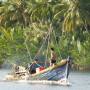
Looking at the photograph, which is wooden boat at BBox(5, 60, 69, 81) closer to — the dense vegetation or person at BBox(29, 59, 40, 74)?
person at BBox(29, 59, 40, 74)

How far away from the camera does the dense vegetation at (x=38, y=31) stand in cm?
4662

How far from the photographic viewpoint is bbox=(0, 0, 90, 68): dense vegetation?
4662cm

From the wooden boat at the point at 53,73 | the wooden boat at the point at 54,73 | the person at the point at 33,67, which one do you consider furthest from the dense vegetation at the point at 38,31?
the wooden boat at the point at 54,73

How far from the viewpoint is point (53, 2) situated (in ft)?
157

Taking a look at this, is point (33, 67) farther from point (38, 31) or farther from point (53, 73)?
point (38, 31)

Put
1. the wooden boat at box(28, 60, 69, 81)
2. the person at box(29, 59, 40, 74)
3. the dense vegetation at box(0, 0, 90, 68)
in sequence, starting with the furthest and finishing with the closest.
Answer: the dense vegetation at box(0, 0, 90, 68)
the person at box(29, 59, 40, 74)
the wooden boat at box(28, 60, 69, 81)

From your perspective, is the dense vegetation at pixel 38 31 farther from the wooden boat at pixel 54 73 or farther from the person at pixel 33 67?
the wooden boat at pixel 54 73

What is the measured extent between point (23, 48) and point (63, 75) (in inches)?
867

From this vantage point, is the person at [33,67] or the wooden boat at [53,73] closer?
the wooden boat at [53,73]

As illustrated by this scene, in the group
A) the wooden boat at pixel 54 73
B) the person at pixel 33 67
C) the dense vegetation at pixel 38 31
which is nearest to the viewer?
the wooden boat at pixel 54 73

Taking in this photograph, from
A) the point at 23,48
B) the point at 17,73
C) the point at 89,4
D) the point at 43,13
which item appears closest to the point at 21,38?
Answer: the point at 23,48

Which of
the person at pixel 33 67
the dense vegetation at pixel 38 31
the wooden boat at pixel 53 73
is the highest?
the dense vegetation at pixel 38 31

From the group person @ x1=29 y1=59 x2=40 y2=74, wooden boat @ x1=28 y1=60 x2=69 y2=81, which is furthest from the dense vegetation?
wooden boat @ x1=28 y1=60 x2=69 y2=81

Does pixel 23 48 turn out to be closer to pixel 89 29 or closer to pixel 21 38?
pixel 21 38
